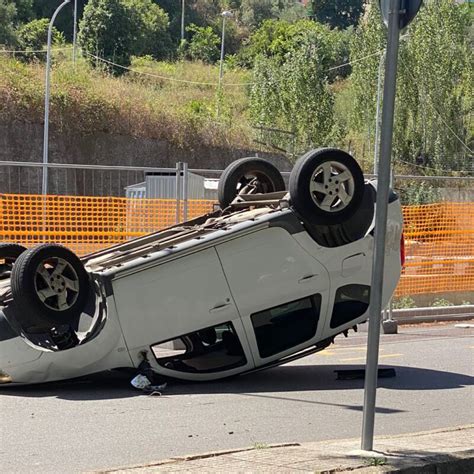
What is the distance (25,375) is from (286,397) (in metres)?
2.41

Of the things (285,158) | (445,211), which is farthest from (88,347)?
(285,158)

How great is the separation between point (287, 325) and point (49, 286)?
2.36m

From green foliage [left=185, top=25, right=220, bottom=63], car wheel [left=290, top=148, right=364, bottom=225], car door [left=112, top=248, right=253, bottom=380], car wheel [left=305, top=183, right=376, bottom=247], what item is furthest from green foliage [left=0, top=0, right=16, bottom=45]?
car door [left=112, top=248, right=253, bottom=380]

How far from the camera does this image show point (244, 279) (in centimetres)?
924

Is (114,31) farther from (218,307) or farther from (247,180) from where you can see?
(218,307)

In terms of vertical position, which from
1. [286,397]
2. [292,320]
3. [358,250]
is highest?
[358,250]

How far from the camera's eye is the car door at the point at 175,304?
8.93m

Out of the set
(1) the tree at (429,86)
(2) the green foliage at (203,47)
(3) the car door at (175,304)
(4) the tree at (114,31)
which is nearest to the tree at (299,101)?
(1) the tree at (429,86)

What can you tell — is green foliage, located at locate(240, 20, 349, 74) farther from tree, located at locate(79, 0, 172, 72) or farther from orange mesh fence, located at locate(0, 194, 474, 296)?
A: orange mesh fence, located at locate(0, 194, 474, 296)

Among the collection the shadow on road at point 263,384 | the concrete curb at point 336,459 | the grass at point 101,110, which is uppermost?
the grass at point 101,110

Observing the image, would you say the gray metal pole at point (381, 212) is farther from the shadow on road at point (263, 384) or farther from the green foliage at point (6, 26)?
the green foliage at point (6, 26)

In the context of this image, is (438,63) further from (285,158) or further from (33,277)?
(33,277)

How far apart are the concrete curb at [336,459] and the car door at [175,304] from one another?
Result: 8.58 ft

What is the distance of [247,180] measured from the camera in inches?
429
